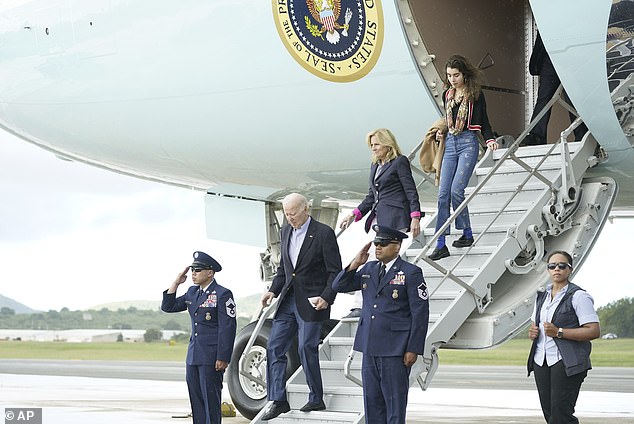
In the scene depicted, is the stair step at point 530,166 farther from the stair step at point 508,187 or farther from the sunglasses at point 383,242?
the sunglasses at point 383,242

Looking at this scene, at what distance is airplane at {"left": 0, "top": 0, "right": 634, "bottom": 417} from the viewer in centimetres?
798

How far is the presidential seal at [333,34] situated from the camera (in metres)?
8.95

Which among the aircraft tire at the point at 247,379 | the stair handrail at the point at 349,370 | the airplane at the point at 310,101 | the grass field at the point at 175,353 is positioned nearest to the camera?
the stair handrail at the point at 349,370

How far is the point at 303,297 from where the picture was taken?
7.65 metres

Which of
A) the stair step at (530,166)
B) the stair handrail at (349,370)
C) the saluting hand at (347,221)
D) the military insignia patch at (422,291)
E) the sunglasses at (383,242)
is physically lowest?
the stair handrail at (349,370)

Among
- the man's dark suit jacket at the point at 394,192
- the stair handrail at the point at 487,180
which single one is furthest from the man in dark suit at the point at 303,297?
the stair handrail at the point at 487,180

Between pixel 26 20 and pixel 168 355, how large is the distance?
2544 centimetres

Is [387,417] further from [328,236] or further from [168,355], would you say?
[168,355]

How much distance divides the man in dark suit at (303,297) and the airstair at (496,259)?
0.12m

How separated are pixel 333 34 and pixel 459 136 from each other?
59.8 inches

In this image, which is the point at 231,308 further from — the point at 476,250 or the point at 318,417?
the point at 476,250

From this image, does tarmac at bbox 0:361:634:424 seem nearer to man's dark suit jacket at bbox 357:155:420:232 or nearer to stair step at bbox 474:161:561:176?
stair step at bbox 474:161:561:176

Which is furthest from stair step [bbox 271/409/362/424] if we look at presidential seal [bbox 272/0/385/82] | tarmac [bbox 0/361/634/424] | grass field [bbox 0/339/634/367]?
grass field [bbox 0/339/634/367]

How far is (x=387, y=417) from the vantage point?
672 cm
